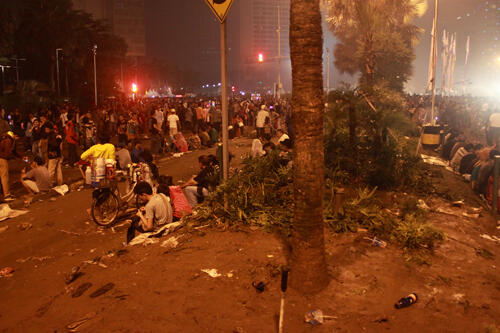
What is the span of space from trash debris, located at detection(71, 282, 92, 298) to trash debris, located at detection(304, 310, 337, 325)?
2846 mm

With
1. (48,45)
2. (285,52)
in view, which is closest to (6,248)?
(48,45)

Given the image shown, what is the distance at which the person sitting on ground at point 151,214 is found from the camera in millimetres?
7445

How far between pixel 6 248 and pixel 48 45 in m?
39.6

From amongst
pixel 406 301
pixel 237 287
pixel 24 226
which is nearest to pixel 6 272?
pixel 24 226

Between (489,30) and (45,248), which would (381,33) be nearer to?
(45,248)

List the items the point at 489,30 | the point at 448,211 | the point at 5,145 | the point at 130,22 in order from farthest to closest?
1. the point at 489,30
2. the point at 130,22
3. the point at 5,145
4. the point at 448,211

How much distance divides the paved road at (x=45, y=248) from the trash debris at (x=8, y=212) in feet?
0.53

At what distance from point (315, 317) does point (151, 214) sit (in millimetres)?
3748

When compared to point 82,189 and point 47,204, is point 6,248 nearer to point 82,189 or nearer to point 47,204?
point 47,204

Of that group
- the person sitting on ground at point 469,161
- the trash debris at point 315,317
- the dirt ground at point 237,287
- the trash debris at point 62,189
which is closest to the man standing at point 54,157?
the trash debris at point 62,189

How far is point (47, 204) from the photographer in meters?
10.6

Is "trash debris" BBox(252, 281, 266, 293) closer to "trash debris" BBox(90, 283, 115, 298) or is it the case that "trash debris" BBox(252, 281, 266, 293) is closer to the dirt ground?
the dirt ground

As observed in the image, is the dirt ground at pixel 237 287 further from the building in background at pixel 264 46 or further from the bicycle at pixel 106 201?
→ the building in background at pixel 264 46

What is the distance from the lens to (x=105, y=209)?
8977 mm
